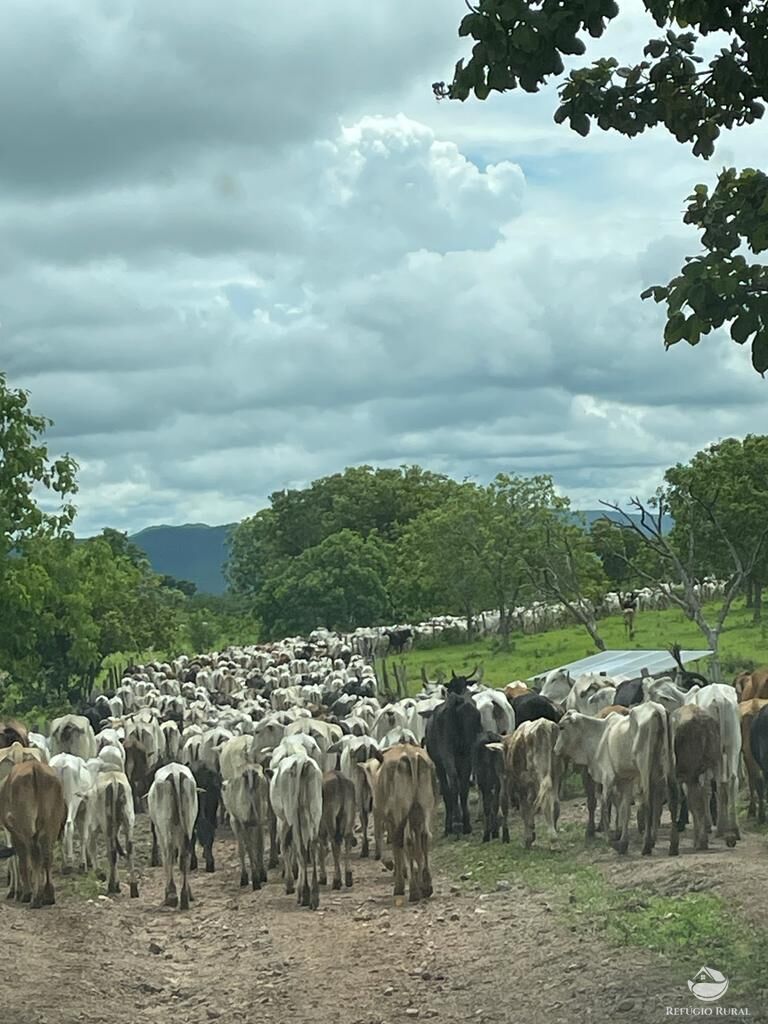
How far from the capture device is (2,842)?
18.9m

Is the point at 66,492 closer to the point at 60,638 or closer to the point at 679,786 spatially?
the point at 60,638

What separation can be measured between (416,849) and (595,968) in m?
4.01

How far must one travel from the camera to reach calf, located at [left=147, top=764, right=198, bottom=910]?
1501cm

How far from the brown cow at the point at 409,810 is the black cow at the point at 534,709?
6.10 meters

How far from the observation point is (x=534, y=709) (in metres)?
20.8

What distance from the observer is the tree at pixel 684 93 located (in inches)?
313

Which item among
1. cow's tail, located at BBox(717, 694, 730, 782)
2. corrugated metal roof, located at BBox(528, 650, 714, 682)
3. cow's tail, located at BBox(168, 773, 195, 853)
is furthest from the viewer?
corrugated metal roof, located at BBox(528, 650, 714, 682)

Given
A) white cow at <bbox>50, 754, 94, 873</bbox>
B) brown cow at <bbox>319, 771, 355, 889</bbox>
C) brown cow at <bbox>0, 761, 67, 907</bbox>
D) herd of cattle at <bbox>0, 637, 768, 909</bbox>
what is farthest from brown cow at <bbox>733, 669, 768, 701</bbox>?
brown cow at <bbox>0, 761, 67, 907</bbox>

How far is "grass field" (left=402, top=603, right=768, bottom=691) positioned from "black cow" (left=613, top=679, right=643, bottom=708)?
12.6 m

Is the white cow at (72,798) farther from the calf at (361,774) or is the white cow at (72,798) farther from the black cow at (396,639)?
the black cow at (396,639)

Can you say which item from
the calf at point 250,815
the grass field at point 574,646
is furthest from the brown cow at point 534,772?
the grass field at point 574,646

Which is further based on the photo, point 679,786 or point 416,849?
point 679,786

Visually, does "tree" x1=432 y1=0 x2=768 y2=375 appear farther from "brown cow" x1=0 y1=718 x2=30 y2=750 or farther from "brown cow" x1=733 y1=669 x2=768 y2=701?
"brown cow" x1=0 y1=718 x2=30 y2=750

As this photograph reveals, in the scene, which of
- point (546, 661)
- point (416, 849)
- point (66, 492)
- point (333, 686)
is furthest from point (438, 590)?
point (416, 849)
